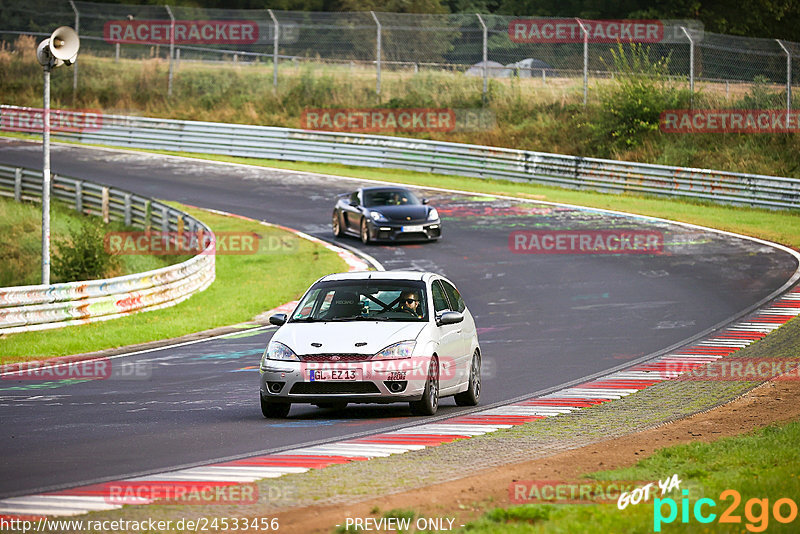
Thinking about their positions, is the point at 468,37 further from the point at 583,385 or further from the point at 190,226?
the point at 583,385

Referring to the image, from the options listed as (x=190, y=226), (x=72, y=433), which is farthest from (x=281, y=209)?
(x=72, y=433)

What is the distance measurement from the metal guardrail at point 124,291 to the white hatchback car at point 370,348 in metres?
7.92

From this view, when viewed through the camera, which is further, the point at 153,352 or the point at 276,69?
the point at 276,69

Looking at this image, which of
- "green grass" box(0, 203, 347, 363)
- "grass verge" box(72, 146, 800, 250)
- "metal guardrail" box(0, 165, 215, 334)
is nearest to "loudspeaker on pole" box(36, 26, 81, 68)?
"metal guardrail" box(0, 165, 215, 334)

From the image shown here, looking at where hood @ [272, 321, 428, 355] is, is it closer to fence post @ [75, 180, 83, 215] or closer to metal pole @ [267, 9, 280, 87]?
fence post @ [75, 180, 83, 215]

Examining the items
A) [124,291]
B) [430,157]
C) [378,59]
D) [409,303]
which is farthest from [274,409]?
[378,59]

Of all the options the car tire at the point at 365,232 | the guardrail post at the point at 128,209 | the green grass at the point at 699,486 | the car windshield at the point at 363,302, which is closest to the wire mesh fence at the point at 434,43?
the guardrail post at the point at 128,209

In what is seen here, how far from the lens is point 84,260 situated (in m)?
26.3

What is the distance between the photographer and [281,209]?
1405 inches

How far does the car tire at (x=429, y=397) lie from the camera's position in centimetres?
1170

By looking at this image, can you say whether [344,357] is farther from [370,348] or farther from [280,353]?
[280,353]

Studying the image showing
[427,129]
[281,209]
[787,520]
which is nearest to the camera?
[787,520]

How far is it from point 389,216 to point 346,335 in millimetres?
17883

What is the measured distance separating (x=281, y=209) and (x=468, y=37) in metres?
12.2
